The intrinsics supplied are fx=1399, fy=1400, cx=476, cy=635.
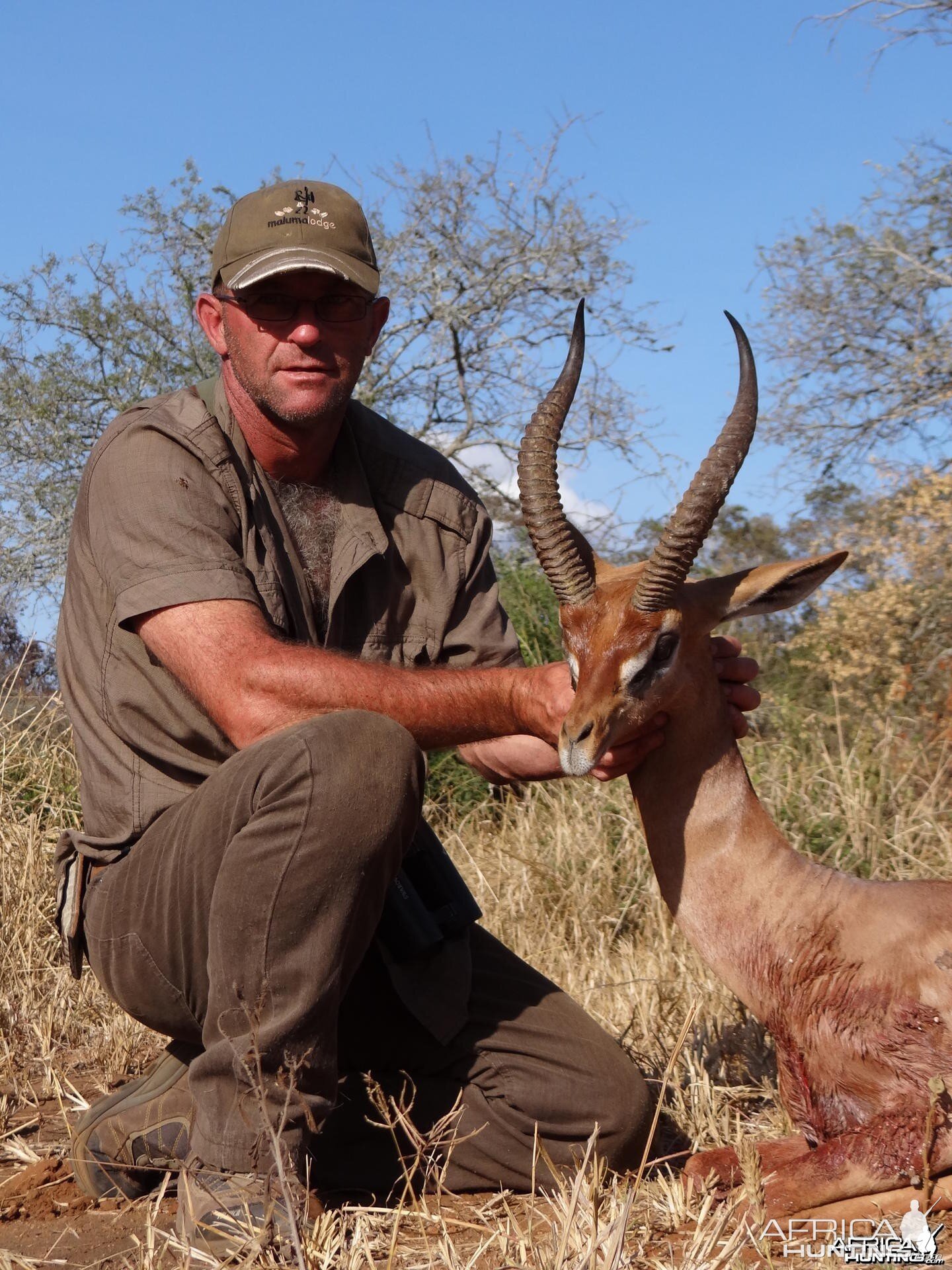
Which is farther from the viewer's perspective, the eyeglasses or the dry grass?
the eyeglasses

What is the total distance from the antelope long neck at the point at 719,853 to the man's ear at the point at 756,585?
0.20 metres

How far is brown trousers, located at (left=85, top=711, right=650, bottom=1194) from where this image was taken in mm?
3648

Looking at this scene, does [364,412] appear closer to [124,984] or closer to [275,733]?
[275,733]

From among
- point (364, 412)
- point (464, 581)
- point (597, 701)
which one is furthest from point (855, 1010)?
point (364, 412)

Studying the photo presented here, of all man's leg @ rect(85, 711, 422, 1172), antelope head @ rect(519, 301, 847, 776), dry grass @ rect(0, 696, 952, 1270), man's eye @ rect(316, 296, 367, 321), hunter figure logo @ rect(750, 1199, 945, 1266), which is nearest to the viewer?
hunter figure logo @ rect(750, 1199, 945, 1266)

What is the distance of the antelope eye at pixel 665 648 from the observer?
4031mm

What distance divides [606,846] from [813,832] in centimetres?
100

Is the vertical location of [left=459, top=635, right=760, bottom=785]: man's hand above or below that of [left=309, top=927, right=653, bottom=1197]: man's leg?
above

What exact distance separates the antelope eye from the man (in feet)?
0.88

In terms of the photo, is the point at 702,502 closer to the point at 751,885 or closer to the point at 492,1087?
the point at 751,885

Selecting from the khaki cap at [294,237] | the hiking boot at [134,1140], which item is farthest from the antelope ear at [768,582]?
the hiking boot at [134,1140]

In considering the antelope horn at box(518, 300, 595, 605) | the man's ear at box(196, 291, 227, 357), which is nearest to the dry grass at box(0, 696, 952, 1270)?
the antelope horn at box(518, 300, 595, 605)

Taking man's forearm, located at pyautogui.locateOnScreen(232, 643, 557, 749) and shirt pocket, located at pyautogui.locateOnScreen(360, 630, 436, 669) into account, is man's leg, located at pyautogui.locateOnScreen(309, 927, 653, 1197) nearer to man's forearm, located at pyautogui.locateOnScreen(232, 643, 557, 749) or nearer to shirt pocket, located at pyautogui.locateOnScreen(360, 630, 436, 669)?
man's forearm, located at pyautogui.locateOnScreen(232, 643, 557, 749)

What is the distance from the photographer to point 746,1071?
501 cm
